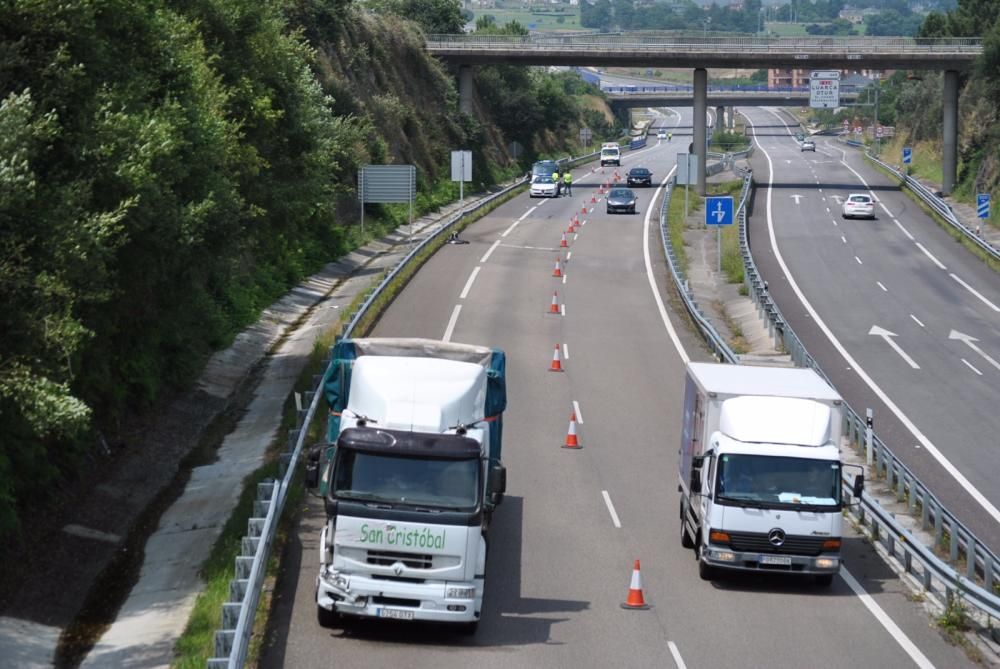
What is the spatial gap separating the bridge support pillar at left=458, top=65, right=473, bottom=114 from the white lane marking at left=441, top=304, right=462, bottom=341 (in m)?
52.7

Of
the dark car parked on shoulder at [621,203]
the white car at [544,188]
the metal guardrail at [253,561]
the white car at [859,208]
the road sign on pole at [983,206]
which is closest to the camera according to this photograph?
the metal guardrail at [253,561]

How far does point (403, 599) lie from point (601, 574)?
4436mm

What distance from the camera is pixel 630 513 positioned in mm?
23344

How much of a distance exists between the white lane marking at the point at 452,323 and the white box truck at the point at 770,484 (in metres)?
18.0

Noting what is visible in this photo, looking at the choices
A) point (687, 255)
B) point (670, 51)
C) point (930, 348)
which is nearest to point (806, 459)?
point (930, 348)

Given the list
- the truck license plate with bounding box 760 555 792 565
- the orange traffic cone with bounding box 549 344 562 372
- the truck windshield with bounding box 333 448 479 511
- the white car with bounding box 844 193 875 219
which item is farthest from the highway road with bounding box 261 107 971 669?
the white car with bounding box 844 193 875 219

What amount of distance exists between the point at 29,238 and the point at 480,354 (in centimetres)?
673

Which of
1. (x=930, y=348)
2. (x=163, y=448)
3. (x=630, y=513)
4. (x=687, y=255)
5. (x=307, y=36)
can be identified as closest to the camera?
(x=630, y=513)

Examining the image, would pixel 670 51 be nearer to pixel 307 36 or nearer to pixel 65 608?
pixel 307 36

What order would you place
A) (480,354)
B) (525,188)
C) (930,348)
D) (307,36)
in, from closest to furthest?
(480,354) → (930,348) → (307,36) → (525,188)

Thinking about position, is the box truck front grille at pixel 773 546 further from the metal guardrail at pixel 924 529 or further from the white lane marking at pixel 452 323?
the white lane marking at pixel 452 323

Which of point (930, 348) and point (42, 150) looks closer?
point (42, 150)

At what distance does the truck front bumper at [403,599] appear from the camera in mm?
16312

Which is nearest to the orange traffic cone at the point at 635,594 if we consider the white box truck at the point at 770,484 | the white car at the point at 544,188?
the white box truck at the point at 770,484
